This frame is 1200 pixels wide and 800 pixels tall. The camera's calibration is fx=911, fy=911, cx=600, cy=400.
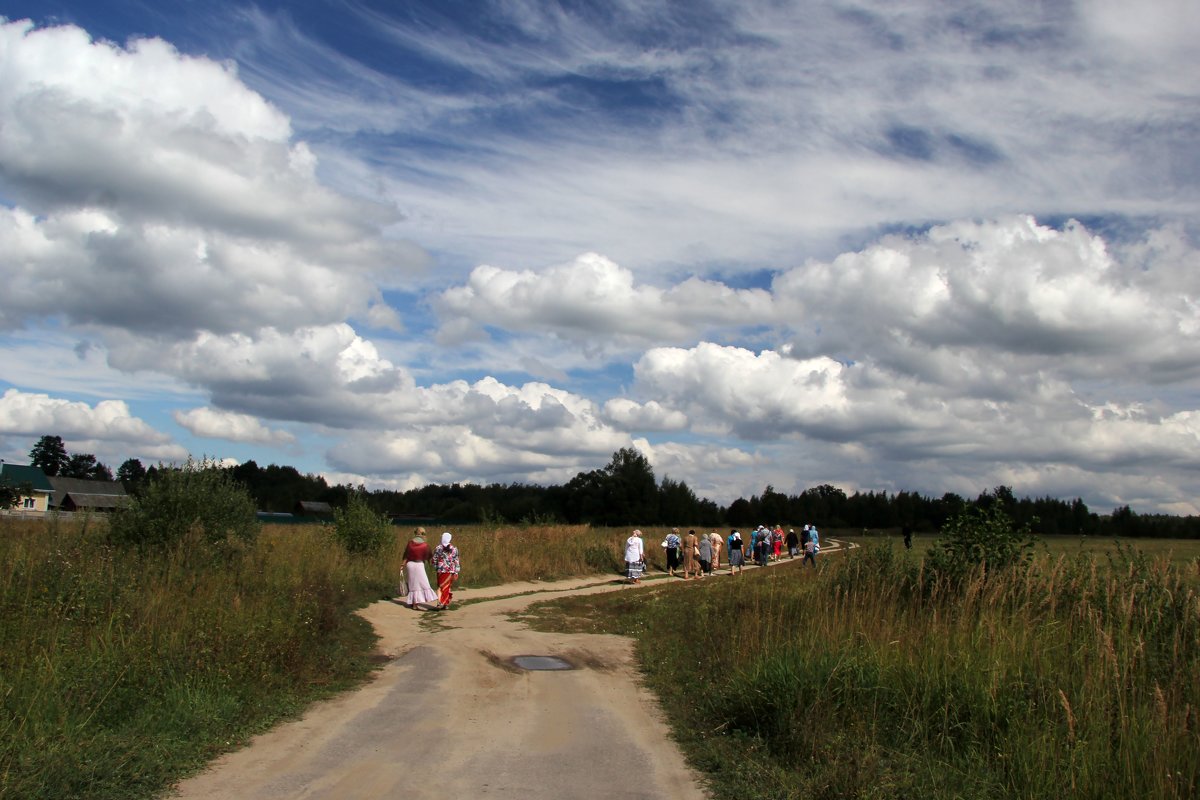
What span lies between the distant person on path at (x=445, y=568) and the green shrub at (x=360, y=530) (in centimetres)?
810

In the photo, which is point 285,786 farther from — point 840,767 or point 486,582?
point 486,582

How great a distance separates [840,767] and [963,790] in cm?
85

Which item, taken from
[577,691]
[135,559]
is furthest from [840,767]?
[135,559]

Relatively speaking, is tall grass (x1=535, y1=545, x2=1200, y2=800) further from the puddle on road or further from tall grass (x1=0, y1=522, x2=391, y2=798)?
tall grass (x1=0, y1=522, x2=391, y2=798)

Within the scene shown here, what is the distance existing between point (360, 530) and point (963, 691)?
22876 millimetres

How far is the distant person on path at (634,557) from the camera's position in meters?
29.8

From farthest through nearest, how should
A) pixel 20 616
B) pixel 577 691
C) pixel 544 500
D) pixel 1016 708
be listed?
pixel 544 500 → pixel 577 691 → pixel 20 616 → pixel 1016 708

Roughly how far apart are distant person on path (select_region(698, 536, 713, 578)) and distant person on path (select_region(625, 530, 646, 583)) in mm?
3020

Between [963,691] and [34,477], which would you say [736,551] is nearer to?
[963,691]

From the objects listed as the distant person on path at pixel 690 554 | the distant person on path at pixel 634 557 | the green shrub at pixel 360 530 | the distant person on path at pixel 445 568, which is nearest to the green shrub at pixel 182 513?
the distant person on path at pixel 445 568

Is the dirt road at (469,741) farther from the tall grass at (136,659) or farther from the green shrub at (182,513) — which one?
the green shrub at (182,513)

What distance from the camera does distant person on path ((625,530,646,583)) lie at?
29.8 meters

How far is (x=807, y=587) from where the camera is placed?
41.3 feet

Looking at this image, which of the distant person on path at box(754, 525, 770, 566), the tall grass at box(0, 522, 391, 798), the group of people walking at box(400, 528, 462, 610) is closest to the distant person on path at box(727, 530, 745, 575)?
the distant person on path at box(754, 525, 770, 566)
